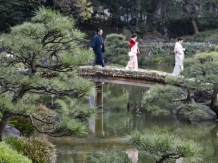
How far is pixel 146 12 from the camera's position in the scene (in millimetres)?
39938

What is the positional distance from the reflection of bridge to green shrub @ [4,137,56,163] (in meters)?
6.60

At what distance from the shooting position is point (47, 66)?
300 inches

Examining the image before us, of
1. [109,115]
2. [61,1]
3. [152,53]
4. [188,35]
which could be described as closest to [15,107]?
[109,115]

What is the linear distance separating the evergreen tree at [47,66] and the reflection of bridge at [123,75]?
7.12 metres

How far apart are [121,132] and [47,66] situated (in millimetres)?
5069

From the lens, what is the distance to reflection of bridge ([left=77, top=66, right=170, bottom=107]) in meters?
14.7

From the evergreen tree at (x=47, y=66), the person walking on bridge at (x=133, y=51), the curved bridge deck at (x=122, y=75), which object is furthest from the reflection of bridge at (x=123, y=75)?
the evergreen tree at (x=47, y=66)

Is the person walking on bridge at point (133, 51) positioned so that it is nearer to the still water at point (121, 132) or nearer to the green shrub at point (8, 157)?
the still water at point (121, 132)

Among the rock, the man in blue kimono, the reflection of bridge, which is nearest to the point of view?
the rock

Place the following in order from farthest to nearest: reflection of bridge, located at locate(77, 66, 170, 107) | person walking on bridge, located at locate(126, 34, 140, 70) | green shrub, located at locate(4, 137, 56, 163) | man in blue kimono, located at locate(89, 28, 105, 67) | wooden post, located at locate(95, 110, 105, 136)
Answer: person walking on bridge, located at locate(126, 34, 140, 70) < reflection of bridge, located at locate(77, 66, 170, 107) < man in blue kimono, located at locate(89, 28, 105, 67) < wooden post, located at locate(95, 110, 105, 136) < green shrub, located at locate(4, 137, 56, 163)

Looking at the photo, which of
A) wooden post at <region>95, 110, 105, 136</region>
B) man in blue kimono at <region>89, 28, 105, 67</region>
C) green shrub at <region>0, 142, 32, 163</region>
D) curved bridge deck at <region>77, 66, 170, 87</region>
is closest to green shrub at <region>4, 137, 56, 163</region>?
green shrub at <region>0, 142, 32, 163</region>

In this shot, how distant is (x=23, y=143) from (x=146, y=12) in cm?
3313

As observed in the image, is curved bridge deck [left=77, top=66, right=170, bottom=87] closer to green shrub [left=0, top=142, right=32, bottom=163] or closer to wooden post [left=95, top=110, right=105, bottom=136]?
wooden post [left=95, top=110, right=105, bottom=136]

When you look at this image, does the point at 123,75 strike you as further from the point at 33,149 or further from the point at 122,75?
the point at 33,149
